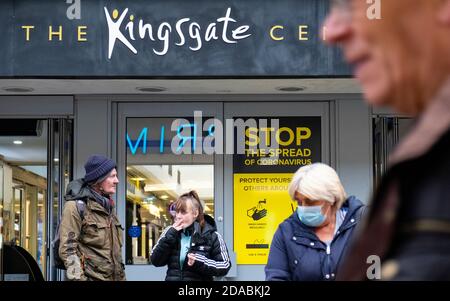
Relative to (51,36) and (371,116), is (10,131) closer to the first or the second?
(51,36)

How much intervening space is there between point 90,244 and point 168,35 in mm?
3853

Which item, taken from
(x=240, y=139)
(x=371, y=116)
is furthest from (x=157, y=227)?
(x=371, y=116)

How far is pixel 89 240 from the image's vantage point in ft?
21.7

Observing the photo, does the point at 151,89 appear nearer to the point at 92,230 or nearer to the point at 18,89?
the point at 18,89

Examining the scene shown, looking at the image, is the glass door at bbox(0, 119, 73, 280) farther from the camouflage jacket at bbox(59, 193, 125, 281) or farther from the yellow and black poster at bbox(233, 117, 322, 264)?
the camouflage jacket at bbox(59, 193, 125, 281)

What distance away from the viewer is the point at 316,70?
9789mm

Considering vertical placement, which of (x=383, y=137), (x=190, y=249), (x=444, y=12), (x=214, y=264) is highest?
(x=383, y=137)

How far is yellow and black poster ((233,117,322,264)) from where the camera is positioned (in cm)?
1060

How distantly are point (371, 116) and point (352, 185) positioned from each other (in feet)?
2.89

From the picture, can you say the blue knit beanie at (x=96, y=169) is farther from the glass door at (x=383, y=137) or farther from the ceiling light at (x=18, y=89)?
the glass door at (x=383, y=137)

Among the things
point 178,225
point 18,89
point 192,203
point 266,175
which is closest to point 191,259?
point 178,225

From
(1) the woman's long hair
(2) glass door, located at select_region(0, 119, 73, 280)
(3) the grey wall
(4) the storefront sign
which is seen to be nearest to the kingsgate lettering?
(4) the storefront sign

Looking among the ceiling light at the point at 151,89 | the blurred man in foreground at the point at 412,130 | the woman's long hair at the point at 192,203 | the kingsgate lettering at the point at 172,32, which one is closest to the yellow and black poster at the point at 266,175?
the ceiling light at the point at 151,89
